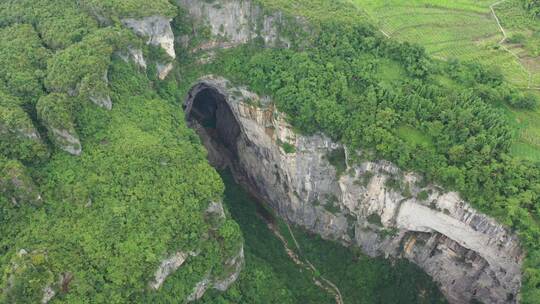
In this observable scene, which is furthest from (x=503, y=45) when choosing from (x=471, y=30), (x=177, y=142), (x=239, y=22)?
(x=177, y=142)

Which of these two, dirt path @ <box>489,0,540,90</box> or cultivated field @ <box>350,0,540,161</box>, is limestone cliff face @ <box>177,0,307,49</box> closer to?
cultivated field @ <box>350,0,540,161</box>

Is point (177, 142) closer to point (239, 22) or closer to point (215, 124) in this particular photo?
point (239, 22)

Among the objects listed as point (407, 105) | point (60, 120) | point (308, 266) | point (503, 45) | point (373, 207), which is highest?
point (503, 45)

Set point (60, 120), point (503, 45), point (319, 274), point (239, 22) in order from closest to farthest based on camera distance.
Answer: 1. point (60, 120)
2. point (319, 274)
3. point (239, 22)
4. point (503, 45)

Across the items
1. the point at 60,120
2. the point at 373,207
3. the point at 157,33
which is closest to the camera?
the point at 60,120

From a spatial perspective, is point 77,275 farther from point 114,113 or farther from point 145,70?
point 145,70

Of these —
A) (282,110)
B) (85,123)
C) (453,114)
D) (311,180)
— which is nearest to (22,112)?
(85,123)
